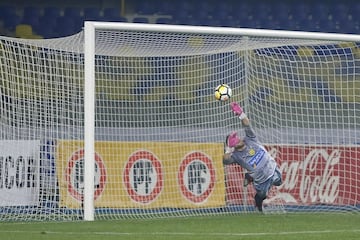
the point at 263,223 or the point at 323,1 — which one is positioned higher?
the point at 323,1

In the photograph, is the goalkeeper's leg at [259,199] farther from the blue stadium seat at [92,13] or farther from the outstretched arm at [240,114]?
the blue stadium seat at [92,13]

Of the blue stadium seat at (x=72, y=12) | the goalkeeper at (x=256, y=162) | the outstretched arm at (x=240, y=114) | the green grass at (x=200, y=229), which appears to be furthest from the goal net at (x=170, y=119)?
the blue stadium seat at (x=72, y=12)

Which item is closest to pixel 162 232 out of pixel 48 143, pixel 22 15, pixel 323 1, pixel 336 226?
pixel 336 226

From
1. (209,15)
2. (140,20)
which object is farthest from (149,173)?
(209,15)

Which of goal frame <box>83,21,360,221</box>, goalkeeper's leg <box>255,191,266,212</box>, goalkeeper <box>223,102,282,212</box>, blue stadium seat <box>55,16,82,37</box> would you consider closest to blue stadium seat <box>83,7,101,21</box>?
blue stadium seat <box>55,16,82,37</box>

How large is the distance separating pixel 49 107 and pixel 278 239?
4663 millimetres

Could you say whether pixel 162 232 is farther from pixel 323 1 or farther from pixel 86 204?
pixel 323 1

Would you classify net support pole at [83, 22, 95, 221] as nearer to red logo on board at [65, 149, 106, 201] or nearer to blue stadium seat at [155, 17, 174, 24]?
red logo on board at [65, 149, 106, 201]

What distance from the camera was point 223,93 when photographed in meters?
14.3

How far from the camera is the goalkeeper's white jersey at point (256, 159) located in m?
15.0

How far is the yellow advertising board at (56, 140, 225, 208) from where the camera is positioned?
14.3 metres

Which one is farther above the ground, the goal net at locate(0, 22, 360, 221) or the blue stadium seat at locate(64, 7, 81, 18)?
the blue stadium seat at locate(64, 7, 81, 18)

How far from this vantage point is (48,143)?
14242 mm

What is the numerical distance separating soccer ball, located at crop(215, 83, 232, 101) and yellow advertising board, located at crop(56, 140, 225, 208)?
127cm
